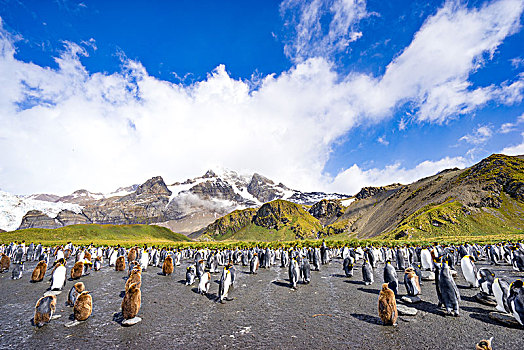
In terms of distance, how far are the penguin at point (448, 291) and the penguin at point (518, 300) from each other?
1.31m

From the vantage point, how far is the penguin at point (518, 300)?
6951 mm

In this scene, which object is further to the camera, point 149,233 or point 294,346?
point 149,233

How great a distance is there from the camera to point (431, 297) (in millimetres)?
10555

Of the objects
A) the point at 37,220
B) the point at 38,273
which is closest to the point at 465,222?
the point at 38,273

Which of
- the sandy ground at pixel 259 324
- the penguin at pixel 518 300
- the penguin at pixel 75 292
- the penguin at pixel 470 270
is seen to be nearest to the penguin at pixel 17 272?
the sandy ground at pixel 259 324

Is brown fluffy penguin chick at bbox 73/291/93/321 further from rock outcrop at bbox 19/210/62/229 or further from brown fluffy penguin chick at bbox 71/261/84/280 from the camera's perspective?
rock outcrop at bbox 19/210/62/229

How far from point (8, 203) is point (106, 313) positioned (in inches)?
8316

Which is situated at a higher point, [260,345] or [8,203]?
[8,203]

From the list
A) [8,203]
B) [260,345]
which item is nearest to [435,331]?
[260,345]

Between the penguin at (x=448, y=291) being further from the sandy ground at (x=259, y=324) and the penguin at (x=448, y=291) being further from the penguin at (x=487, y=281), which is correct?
the penguin at (x=487, y=281)

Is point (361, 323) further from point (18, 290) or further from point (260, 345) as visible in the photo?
point (18, 290)

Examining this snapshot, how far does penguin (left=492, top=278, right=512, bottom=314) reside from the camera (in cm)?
792

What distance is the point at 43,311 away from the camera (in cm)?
795

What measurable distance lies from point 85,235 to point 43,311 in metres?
91.5
